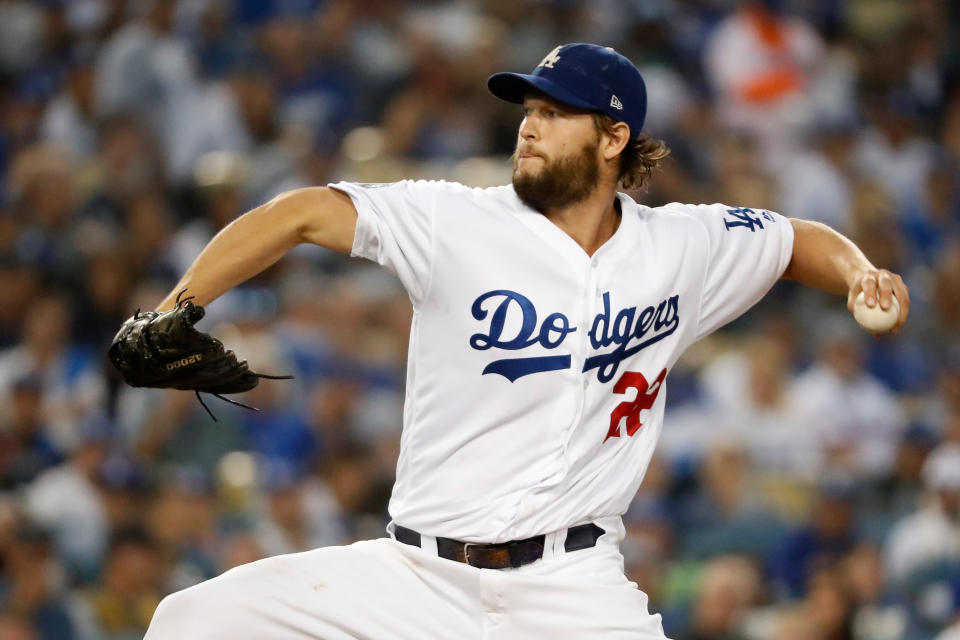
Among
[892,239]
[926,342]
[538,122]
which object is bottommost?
[926,342]

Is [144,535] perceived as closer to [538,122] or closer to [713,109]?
[538,122]

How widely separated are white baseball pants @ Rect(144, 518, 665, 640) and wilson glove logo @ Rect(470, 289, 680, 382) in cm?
42

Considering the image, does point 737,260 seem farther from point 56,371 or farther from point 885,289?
point 56,371

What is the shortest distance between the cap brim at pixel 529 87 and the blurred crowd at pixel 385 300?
2.73 metres

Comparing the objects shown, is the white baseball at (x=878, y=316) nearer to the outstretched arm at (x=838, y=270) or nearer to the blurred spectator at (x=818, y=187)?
the outstretched arm at (x=838, y=270)

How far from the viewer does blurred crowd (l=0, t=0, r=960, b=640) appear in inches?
226

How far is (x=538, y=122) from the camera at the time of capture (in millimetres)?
3492

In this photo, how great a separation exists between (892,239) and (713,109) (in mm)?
1347

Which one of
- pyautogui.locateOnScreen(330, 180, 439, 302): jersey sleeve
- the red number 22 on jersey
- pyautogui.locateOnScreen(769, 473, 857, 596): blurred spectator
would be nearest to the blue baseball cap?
pyautogui.locateOnScreen(330, 180, 439, 302): jersey sleeve

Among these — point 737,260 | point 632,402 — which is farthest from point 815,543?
point 632,402

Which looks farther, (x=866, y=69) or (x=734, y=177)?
(x=866, y=69)

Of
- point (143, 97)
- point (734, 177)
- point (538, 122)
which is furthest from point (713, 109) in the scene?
point (538, 122)

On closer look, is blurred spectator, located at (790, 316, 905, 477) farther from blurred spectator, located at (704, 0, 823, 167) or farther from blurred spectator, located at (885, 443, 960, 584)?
blurred spectator, located at (704, 0, 823, 167)

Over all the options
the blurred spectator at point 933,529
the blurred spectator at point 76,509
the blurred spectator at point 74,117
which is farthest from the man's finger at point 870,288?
the blurred spectator at point 74,117
